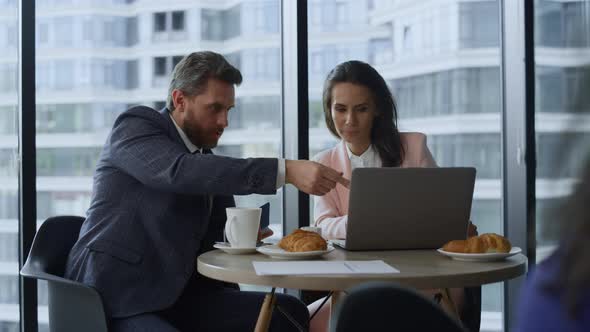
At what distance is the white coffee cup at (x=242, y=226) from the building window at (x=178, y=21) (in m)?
1.69

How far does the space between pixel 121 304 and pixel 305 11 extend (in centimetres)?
194

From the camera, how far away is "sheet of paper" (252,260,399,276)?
1519 millimetres

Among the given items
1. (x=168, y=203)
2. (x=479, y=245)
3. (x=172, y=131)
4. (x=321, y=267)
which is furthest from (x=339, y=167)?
(x=321, y=267)

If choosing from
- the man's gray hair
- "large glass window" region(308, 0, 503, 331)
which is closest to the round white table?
the man's gray hair

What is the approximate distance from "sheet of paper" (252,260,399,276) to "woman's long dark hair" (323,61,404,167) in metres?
1.08

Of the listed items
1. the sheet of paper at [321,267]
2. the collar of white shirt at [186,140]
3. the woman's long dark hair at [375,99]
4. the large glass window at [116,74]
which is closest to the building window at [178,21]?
the large glass window at [116,74]

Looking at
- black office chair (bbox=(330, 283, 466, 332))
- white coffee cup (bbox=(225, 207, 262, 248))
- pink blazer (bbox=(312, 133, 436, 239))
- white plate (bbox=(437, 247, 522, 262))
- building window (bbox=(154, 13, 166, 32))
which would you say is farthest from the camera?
building window (bbox=(154, 13, 166, 32))

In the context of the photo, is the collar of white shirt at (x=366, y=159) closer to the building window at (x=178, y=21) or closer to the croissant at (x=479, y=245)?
the croissant at (x=479, y=245)

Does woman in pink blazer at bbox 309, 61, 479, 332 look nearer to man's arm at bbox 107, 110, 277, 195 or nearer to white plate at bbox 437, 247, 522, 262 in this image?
man's arm at bbox 107, 110, 277, 195

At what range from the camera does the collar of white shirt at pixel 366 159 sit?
264 cm

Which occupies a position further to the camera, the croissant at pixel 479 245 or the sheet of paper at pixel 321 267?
the croissant at pixel 479 245

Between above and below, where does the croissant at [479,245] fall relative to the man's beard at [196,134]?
below

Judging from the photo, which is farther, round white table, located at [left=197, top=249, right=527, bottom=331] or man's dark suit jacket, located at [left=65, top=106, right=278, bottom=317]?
man's dark suit jacket, located at [left=65, top=106, right=278, bottom=317]

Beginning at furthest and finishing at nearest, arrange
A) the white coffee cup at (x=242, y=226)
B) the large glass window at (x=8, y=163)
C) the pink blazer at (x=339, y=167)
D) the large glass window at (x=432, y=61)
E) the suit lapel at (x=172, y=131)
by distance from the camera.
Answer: the large glass window at (x=432, y=61)
the large glass window at (x=8, y=163)
the pink blazer at (x=339, y=167)
the suit lapel at (x=172, y=131)
the white coffee cup at (x=242, y=226)
